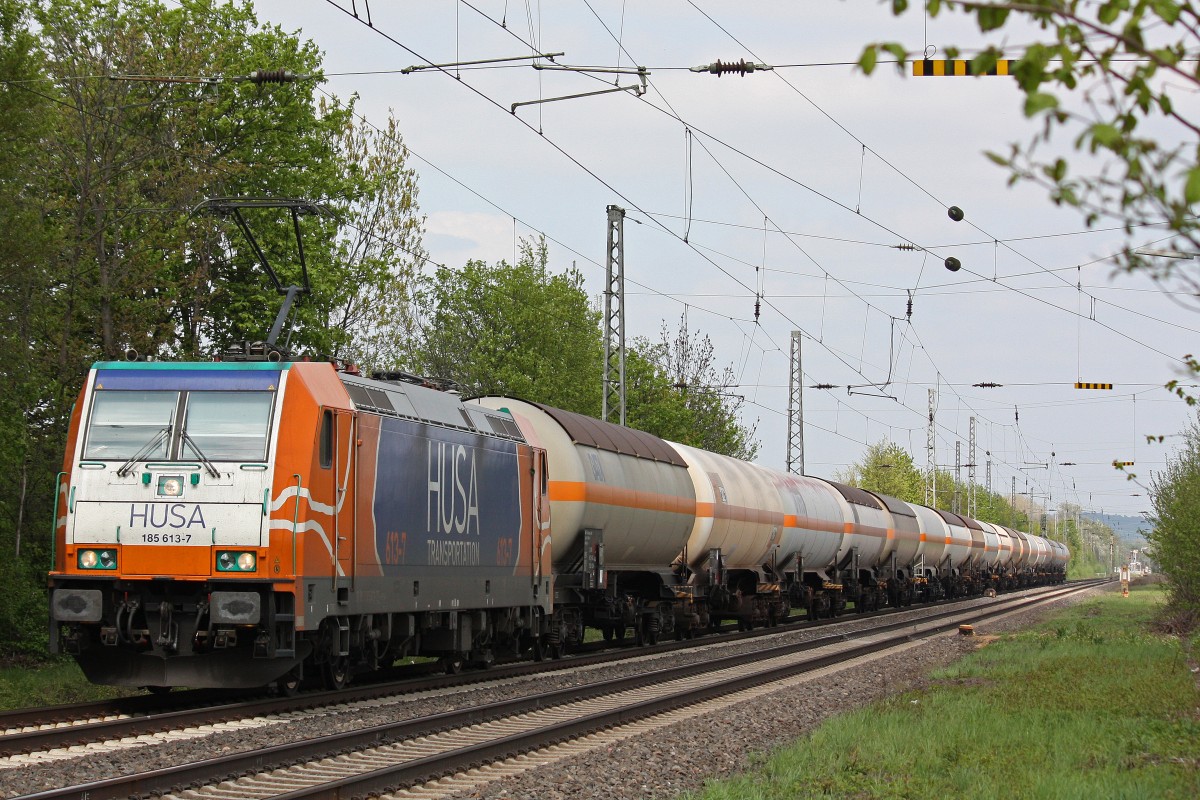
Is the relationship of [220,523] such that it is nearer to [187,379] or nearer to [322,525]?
[322,525]

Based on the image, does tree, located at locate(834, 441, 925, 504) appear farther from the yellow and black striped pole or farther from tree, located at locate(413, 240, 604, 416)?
the yellow and black striped pole

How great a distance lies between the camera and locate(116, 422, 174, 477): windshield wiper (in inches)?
552

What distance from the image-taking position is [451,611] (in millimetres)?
18109

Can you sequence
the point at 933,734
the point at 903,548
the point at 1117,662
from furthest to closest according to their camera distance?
the point at 903,548 → the point at 1117,662 → the point at 933,734

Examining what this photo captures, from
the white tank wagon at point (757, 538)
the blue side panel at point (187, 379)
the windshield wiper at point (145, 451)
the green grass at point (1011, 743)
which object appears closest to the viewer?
the green grass at point (1011, 743)

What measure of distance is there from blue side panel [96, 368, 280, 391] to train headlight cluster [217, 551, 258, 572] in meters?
1.82

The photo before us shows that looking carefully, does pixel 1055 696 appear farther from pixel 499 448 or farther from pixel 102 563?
pixel 102 563

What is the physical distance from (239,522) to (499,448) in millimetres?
6331

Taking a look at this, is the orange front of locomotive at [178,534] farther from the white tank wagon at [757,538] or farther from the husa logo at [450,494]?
the white tank wagon at [757,538]

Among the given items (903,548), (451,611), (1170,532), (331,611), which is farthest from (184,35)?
(903,548)

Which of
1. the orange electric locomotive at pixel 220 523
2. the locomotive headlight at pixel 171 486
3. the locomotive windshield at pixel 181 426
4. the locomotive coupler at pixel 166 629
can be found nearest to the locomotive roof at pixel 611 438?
the orange electric locomotive at pixel 220 523

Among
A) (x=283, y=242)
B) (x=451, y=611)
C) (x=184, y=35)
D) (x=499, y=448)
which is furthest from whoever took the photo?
(x=283, y=242)

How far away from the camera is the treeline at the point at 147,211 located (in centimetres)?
2025

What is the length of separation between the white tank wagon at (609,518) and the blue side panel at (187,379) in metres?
7.19
